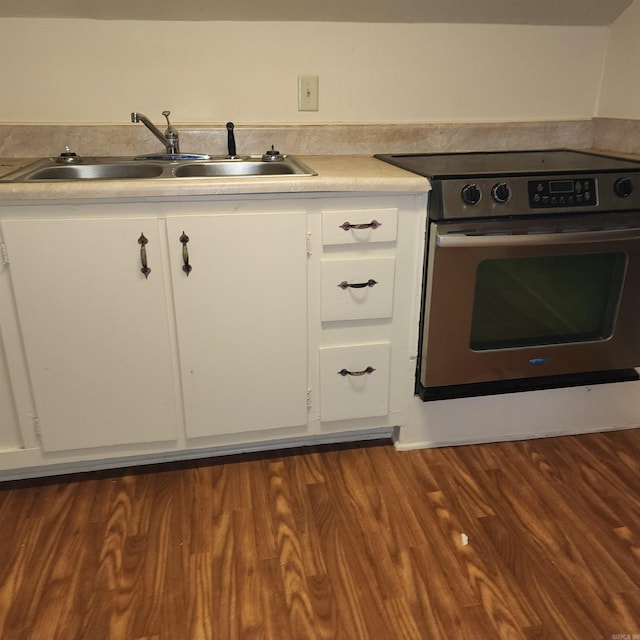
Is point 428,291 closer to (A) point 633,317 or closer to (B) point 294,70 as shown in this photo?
(A) point 633,317

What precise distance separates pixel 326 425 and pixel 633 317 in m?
1.02

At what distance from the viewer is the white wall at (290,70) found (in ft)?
6.22

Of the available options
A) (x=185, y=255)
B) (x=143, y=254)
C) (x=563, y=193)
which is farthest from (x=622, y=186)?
(x=143, y=254)

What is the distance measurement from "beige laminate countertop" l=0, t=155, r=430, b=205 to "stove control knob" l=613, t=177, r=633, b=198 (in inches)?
22.2

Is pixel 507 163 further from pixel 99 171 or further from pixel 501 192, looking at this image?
pixel 99 171

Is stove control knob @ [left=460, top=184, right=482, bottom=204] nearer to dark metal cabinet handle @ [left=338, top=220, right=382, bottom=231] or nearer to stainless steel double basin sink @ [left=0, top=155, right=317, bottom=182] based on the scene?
dark metal cabinet handle @ [left=338, top=220, right=382, bottom=231]

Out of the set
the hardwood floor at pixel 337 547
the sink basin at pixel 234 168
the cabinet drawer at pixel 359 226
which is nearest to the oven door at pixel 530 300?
the cabinet drawer at pixel 359 226

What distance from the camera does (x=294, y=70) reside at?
2023mm

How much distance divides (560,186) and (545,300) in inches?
13.5

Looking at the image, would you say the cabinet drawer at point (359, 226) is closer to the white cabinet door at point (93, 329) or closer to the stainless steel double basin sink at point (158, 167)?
the stainless steel double basin sink at point (158, 167)

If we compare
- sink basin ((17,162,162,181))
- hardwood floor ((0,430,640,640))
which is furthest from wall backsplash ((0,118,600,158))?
hardwood floor ((0,430,640,640))

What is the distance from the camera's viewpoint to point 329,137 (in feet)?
6.83

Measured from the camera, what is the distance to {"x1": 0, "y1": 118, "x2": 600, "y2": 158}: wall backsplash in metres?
1.93

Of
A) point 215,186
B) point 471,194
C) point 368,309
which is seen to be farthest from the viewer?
point 368,309
